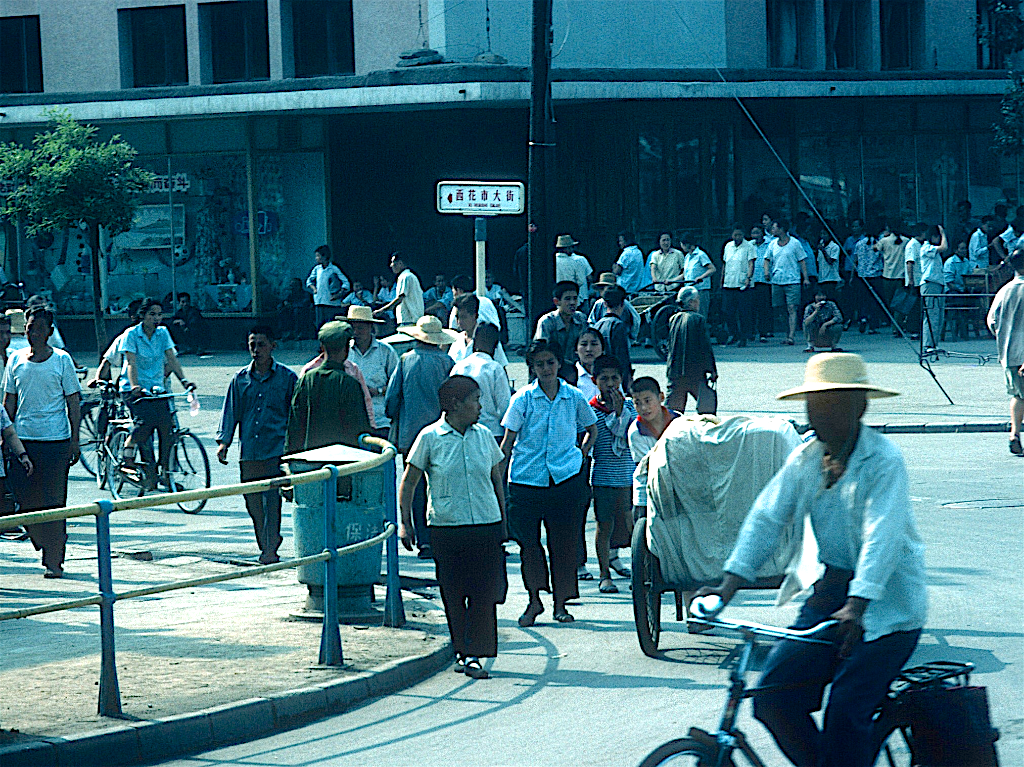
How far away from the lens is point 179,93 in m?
28.6

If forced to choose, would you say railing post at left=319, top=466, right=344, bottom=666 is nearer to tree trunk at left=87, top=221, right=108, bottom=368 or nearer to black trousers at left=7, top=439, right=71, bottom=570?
black trousers at left=7, top=439, right=71, bottom=570

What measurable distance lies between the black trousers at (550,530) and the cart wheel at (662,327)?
1156cm

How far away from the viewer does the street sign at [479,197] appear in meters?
14.5

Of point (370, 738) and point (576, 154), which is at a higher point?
point (576, 154)

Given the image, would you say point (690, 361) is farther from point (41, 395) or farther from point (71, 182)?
point (71, 182)

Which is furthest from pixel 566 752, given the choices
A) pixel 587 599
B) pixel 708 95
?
pixel 708 95

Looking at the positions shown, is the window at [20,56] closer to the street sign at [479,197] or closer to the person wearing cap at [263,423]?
the street sign at [479,197]

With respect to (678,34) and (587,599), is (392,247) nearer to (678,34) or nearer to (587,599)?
(678,34)

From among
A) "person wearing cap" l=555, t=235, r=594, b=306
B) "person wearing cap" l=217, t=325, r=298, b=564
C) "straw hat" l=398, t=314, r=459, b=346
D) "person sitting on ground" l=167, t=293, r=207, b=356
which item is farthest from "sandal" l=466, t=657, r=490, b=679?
"person sitting on ground" l=167, t=293, r=207, b=356

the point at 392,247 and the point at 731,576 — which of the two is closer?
the point at 731,576

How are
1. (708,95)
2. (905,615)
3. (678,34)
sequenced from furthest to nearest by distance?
(678,34) → (708,95) → (905,615)

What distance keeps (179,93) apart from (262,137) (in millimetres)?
1797

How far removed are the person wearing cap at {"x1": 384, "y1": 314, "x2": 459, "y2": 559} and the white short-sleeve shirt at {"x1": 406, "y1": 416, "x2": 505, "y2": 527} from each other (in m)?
2.86

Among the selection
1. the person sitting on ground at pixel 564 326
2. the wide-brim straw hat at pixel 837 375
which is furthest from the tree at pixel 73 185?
the wide-brim straw hat at pixel 837 375
